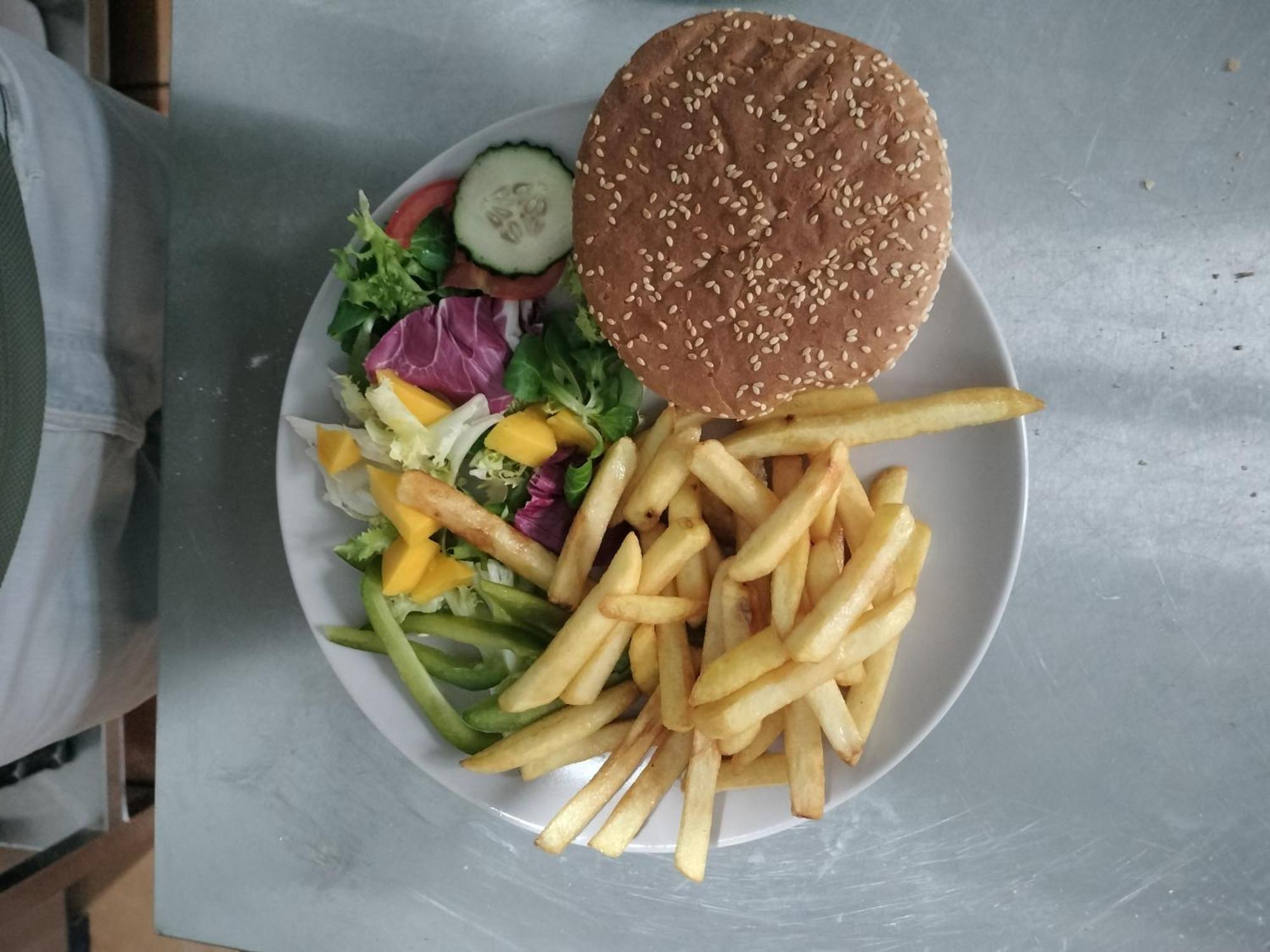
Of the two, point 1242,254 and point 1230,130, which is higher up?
point 1230,130

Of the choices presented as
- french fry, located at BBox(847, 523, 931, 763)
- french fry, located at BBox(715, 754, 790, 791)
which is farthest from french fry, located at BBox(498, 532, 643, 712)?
french fry, located at BBox(847, 523, 931, 763)

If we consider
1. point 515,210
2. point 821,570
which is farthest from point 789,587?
point 515,210

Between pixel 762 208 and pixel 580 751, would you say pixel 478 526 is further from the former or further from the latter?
pixel 762 208

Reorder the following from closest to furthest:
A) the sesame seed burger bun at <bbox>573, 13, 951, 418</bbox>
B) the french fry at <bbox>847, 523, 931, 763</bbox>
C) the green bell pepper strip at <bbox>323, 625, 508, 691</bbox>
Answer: the sesame seed burger bun at <bbox>573, 13, 951, 418</bbox> < the french fry at <bbox>847, 523, 931, 763</bbox> < the green bell pepper strip at <bbox>323, 625, 508, 691</bbox>

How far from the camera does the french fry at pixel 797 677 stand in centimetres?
142

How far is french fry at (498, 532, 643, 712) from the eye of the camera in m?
1.47

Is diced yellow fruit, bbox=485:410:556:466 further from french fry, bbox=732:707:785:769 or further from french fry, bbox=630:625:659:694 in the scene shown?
french fry, bbox=732:707:785:769

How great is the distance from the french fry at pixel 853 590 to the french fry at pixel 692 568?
0.20m

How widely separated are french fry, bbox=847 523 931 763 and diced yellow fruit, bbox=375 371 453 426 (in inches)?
32.6

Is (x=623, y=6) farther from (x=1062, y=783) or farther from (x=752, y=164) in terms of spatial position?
(x=1062, y=783)

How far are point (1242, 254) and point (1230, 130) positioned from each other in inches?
9.3

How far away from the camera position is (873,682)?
1569 mm

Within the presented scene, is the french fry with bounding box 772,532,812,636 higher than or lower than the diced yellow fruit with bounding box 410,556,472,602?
higher

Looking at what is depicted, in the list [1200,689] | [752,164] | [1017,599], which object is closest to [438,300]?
[752,164]
